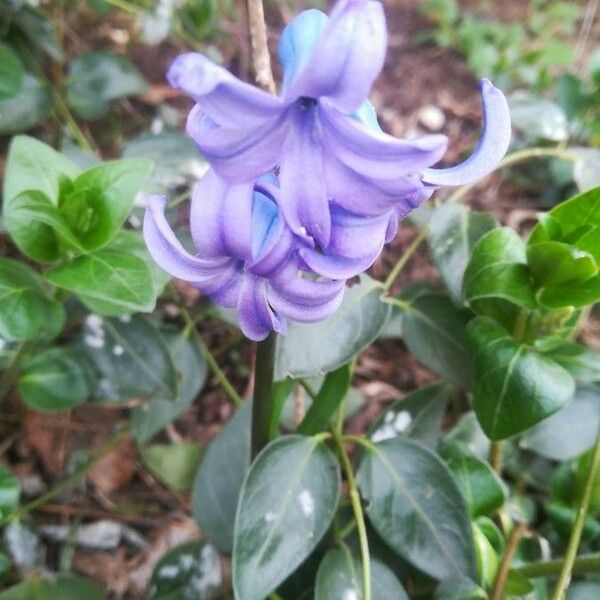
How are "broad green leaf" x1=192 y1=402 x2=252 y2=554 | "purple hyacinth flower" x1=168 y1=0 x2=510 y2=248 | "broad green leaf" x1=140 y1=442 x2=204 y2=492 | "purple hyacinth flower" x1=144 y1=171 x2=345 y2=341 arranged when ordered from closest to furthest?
"purple hyacinth flower" x1=168 y1=0 x2=510 y2=248, "purple hyacinth flower" x1=144 y1=171 x2=345 y2=341, "broad green leaf" x1=192 y1=402 x2=252 y2=554, "broad green leaf" x1=140 y1=442 x2=204 y2=492

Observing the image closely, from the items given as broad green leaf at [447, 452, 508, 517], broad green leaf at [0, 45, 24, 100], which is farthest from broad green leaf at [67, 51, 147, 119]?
broad green leaf at [447, 452, 508, 517]

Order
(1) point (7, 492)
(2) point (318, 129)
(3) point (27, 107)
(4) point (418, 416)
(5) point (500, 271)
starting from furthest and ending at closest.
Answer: (3) point (27, 107), (4) point (418, 416), (1) point (7, 492), (5) point (500, 271), (2) point (318, 129)

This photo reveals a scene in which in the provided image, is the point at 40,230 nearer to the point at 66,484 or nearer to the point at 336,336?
the point at 336,336

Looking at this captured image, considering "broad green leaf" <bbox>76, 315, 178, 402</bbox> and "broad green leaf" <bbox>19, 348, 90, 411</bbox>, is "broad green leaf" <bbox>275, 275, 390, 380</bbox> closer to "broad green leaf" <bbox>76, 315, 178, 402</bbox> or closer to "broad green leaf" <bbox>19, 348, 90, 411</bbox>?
"broad green leaf" <bbox>76, 315, 178, 402</bbox>

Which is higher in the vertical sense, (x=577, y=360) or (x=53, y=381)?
(x=577, y=360)

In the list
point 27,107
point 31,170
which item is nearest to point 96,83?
point 27,107

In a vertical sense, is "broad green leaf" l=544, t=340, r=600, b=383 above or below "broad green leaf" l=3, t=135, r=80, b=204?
below

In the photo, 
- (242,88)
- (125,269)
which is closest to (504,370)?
(125,269)
